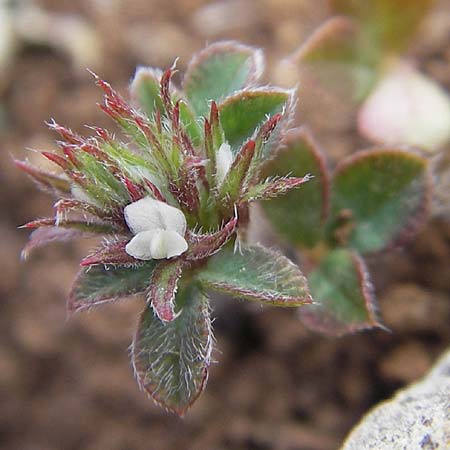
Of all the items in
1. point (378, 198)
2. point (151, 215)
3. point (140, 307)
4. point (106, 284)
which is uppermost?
point (151, 215)

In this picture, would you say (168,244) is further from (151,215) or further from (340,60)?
(340,60)

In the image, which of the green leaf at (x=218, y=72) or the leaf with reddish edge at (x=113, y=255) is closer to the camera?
the leaf with reddish edge at (x=113, y=255)

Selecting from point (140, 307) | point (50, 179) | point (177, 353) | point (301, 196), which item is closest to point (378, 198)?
point (301, 196)

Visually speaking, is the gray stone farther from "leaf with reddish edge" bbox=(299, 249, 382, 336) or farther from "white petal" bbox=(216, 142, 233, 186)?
"white petal" bbox=(216, 142, 233, 186)

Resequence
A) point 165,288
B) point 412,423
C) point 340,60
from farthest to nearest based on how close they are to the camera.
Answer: point 340,60, point 412,423, point 165,288

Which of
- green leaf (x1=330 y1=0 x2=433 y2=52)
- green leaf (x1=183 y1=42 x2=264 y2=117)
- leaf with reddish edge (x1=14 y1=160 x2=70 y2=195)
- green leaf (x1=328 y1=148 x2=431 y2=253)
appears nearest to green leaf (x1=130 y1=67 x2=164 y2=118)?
green leaf (x1=183 y1=42 x2=264 y2=117)

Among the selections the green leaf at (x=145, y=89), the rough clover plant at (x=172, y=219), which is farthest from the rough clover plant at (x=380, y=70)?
the rough clover plant at (x=172, y=219)

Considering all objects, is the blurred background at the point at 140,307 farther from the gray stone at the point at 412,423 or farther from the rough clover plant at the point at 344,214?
the gray stone at the point at 412,423
